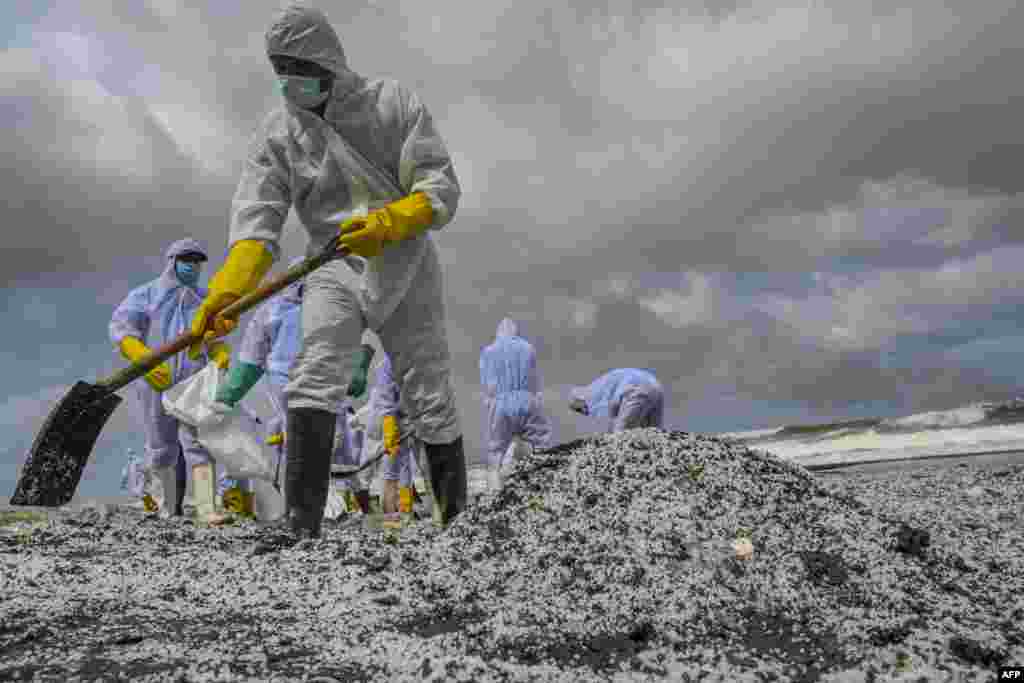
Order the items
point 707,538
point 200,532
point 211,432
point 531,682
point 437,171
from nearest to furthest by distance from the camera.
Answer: point 531,682
point 707,538
point 437,171
point 200,532
point 211,432

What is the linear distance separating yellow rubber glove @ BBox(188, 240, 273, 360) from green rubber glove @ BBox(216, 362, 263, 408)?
217 cm

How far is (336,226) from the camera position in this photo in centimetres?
366

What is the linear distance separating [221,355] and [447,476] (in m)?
2.73

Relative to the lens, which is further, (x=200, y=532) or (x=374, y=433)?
(x=374, y=433)

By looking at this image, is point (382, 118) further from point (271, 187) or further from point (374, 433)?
point (374, 433)

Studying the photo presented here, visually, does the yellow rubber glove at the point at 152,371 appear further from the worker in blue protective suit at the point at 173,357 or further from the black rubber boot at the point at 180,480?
the black rubber boot at the point at 180,480

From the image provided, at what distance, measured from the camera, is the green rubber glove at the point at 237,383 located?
5859 mm

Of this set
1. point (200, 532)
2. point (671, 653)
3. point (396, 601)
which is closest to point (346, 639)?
point (396, 601)

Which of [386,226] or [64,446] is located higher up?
[386,226]

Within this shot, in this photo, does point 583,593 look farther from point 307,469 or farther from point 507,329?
point 507,329

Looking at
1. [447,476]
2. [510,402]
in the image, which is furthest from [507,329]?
[447,476]

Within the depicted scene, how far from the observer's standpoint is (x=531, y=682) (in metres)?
1.93

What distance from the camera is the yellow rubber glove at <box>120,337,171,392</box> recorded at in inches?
238

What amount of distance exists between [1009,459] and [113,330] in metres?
7.45
